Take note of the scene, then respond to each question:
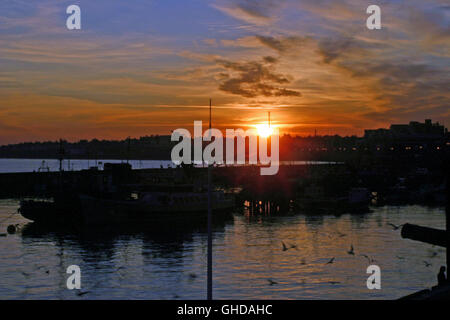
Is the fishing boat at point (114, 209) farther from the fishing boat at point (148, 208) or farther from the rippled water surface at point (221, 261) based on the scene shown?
the rippled water surface at point (221, 261)

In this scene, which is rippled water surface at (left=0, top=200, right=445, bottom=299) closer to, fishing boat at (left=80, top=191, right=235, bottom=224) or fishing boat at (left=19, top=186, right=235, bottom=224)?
fishing boat at (left=19, top=186, right=235, bottom=224)

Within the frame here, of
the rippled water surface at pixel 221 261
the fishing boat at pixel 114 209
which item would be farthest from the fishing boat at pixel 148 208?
the rippled water surface at pixel 221 261

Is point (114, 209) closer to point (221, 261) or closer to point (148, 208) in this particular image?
point (148, 208)

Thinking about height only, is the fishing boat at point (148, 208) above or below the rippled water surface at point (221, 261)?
above

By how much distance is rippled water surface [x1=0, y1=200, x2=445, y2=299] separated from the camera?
1476 inches

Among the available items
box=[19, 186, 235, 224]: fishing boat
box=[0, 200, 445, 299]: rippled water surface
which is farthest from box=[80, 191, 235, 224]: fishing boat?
box=[0, 200, 445, 299]: rippled water surface

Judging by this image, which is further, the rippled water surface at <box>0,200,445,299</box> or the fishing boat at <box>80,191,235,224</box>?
the fishing boat at <box>80,191,235,224</box>

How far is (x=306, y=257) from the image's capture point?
50562 mm

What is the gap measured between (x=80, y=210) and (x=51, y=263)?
1188 inches

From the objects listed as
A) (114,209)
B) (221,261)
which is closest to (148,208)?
(114,209)

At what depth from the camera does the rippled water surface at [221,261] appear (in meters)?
37.5
